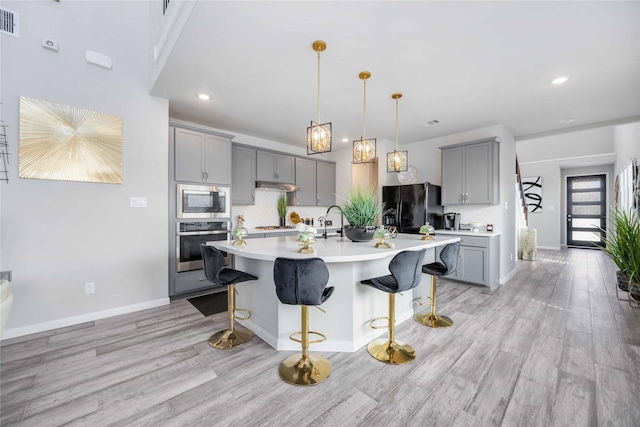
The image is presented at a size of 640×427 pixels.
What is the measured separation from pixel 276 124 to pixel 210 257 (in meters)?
2.88

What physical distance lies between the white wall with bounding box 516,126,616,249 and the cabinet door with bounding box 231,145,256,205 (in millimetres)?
6942

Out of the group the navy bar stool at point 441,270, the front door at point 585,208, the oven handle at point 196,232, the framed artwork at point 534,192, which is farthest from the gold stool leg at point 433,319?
the front door at point 585,208

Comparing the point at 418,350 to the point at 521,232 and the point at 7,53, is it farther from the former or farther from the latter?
the point at 521,232

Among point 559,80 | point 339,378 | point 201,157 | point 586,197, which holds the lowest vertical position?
point 339,378

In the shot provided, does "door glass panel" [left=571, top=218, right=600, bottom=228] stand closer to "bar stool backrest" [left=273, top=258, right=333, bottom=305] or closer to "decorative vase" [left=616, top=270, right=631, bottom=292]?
"decorative vase" [left=616, top=270, right=631, bottom=292]

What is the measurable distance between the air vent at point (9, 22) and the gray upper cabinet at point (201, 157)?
155 cm

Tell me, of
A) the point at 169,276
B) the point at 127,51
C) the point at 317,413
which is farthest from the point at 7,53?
the point at 317,413

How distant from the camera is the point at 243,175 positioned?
4543 mm

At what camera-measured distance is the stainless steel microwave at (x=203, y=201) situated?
3.63 metres

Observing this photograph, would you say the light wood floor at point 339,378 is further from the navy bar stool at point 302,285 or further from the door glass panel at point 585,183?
the door glass panel at point 585,183

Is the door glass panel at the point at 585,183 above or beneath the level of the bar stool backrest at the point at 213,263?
above

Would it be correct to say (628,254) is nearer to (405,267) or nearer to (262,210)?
(405,267)

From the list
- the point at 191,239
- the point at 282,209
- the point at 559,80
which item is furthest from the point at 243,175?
the point at 559,80

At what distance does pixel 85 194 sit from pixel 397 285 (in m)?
3.34
